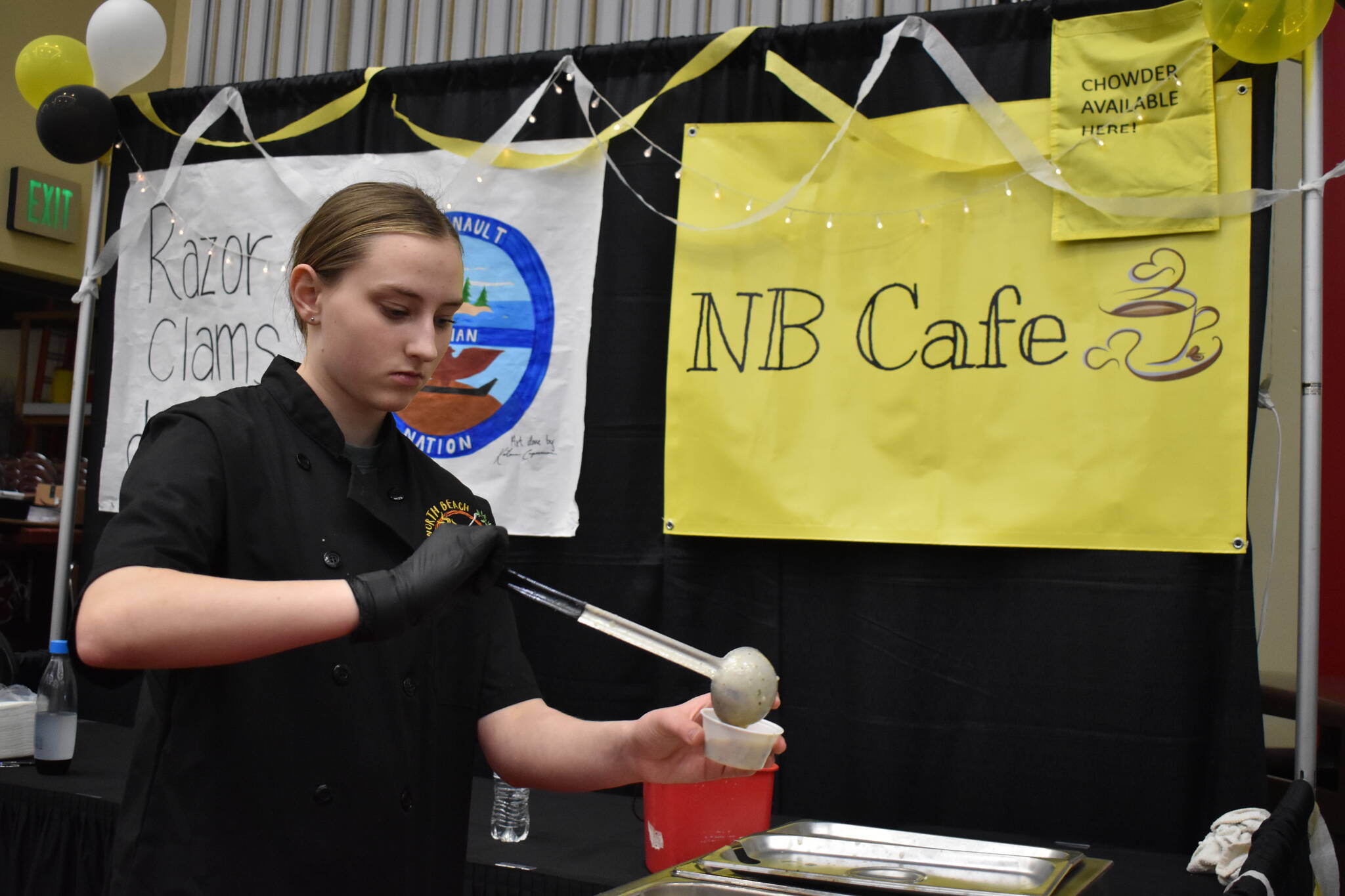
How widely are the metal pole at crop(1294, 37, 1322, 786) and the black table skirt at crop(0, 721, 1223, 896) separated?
1.14 feet

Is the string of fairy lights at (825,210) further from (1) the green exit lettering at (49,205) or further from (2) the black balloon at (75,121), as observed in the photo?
(1) the green exit lettering at (49,205)

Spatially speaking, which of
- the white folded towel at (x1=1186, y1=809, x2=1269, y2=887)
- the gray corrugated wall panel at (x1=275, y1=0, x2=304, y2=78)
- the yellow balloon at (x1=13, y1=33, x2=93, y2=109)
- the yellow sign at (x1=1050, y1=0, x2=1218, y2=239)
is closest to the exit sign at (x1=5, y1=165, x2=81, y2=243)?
the yellow balloon at (x1=13, y1=33, x2=93, y2=109)

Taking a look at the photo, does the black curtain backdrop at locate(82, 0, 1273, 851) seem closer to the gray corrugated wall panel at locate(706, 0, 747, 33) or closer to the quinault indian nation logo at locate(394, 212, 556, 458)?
the quinault indian nation logo at locate(394, 212, 556, 458)

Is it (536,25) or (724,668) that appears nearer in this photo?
(724,668)

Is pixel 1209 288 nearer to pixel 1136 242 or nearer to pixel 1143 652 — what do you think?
pixel 1136 242

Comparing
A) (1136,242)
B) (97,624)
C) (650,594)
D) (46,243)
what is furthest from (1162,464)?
(46,243)

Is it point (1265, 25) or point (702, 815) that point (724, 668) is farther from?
point (1265, 25)

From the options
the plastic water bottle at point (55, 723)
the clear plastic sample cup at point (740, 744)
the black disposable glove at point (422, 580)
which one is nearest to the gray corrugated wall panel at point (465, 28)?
the plastic water bottle at point (55, 723)

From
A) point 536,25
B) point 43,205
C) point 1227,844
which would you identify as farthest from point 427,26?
point 43,205

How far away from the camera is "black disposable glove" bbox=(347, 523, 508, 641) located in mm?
982

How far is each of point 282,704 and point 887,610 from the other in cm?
142

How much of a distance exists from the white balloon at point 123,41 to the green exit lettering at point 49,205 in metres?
2.87

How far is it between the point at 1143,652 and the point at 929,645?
15.8 inches

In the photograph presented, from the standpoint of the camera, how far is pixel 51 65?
9.61 feet
